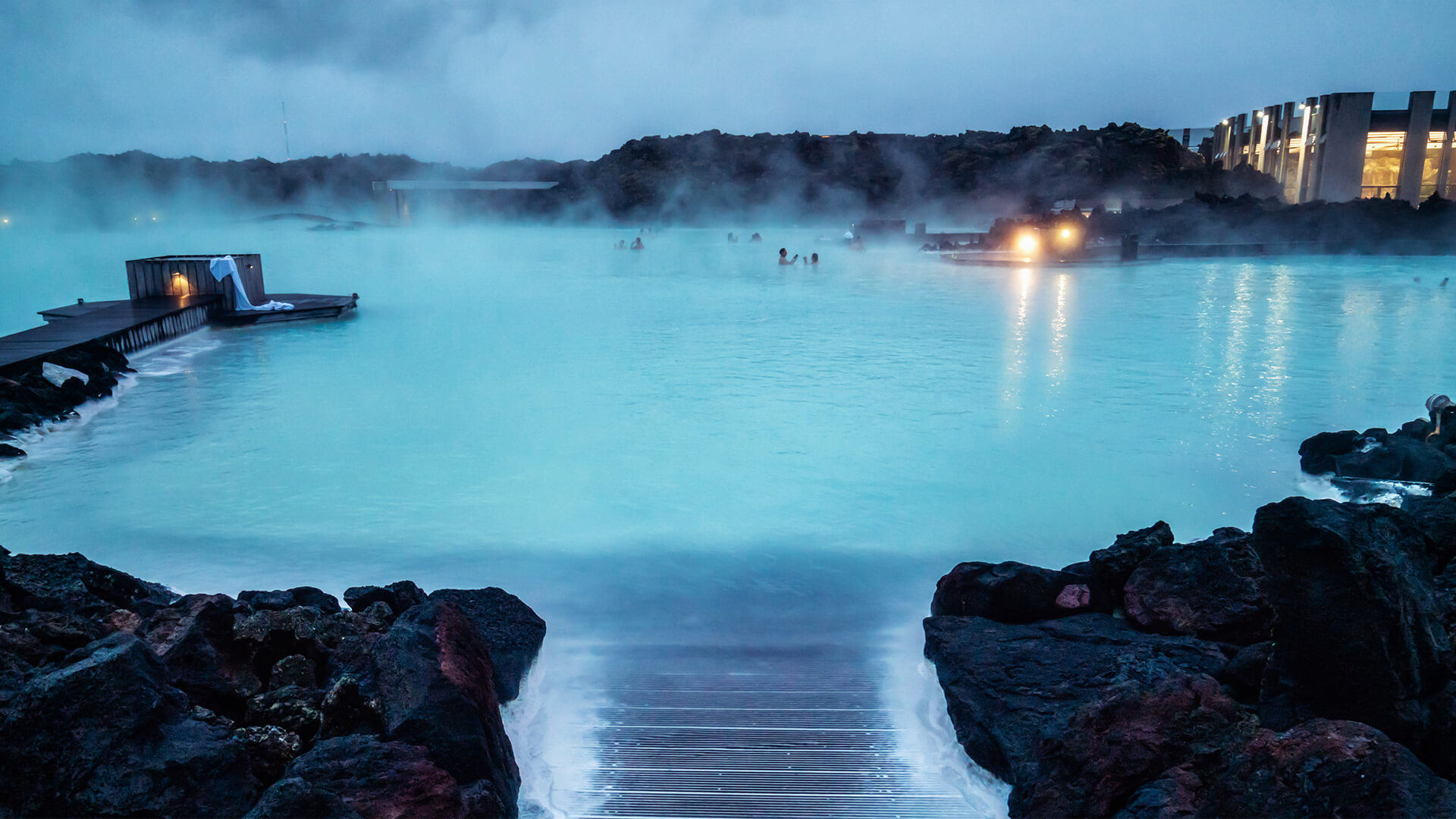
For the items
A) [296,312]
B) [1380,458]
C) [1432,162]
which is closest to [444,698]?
[1380,458]

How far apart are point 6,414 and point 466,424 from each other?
10.0ft

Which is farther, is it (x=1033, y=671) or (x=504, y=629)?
(x=504, y=629)

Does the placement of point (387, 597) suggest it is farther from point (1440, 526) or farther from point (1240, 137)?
point (1240, 137)

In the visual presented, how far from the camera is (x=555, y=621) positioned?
3.55 m

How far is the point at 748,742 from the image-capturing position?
254 centimetres

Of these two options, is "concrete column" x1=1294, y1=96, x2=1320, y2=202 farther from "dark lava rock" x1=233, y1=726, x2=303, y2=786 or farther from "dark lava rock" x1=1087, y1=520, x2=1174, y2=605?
"dark lava rock" x1=233, y1=726, x2=303, y2=786

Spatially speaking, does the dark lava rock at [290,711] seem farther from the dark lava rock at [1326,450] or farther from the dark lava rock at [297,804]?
the dark lava rock at [1326,450]

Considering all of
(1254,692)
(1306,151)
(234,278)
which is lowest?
(1254,692)

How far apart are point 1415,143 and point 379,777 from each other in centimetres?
3859

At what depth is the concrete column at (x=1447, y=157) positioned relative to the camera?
30469mm

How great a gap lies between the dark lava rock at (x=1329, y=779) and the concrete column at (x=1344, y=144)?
3544cm

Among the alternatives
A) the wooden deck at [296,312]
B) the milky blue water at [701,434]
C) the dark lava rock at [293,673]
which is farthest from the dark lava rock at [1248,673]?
the wooden deck at [296,312]

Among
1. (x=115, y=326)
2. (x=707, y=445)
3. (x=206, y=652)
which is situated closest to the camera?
(x=206, y=652)

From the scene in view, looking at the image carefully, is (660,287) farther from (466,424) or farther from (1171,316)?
(466,424)
